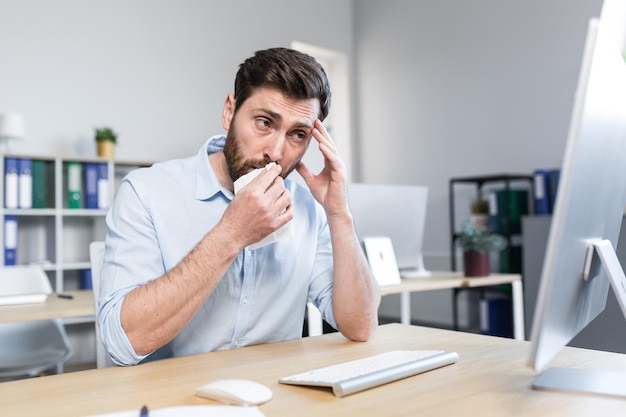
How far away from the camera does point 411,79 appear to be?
518cm

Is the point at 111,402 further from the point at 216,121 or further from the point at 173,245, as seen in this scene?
the point at 216,121

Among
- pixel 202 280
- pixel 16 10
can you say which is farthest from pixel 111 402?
pixel 16 10

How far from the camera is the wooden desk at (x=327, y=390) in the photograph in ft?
2.40

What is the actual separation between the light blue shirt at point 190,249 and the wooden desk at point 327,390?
126 mm

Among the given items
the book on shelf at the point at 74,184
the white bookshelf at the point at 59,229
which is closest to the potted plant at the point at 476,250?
the white bookshelf at the point at 59,229

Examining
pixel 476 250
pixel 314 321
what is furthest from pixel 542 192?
pixel 314 321

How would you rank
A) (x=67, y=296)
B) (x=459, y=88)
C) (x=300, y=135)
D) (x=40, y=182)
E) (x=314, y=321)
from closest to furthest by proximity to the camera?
(x=300, y=135), (x=314, y=321), (x=67, y=296), (x=40, y=182), (x=459, y=88)

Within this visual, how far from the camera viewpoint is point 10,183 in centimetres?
346

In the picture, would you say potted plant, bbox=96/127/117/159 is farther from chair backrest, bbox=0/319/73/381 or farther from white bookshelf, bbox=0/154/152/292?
chair backrest, bbox=0/319/73/381

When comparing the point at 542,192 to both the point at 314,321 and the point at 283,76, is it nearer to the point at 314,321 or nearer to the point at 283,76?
the point at 314,321

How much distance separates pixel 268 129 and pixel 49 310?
118 cm

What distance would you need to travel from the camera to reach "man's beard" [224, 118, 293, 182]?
4.14 feet

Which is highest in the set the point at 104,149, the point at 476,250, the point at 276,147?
the point at 104,149

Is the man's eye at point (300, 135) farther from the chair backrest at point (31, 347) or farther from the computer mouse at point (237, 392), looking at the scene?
the chair backrest at point (31, 347)
